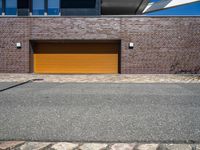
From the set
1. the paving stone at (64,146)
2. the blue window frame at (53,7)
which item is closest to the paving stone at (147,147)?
the paving stone at (64,146)

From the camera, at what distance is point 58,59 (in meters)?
16.1

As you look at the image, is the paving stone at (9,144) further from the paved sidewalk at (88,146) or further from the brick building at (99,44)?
the brick building at (99,44)

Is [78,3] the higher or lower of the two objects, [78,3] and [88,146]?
the higher

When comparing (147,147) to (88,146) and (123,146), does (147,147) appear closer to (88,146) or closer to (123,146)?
(123,146)

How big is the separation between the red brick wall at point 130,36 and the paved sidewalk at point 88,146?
1202 cm

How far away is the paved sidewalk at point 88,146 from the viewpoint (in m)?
3.56

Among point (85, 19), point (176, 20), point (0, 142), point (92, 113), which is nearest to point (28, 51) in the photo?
point (85, 19)

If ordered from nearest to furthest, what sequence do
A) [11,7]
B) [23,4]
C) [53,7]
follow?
[53,7] → [23,4] → [11,7]

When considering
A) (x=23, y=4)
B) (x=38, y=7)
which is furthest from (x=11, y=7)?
(x=38, y=7)

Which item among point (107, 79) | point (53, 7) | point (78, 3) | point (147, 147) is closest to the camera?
point (147, 147)

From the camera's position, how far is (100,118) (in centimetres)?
511

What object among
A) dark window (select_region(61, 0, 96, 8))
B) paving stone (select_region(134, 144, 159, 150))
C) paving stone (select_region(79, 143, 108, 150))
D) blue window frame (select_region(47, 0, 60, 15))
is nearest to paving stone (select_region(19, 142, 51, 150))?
paving stone (select_region(79, 143, 108, 150))

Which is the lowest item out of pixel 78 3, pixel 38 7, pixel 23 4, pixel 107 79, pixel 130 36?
pixel 107 79

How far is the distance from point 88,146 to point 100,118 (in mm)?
1482
